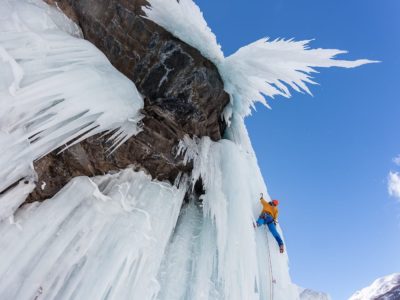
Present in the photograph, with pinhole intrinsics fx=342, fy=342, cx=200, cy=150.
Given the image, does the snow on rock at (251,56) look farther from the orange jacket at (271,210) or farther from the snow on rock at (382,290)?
the snow on rock at (382,290)

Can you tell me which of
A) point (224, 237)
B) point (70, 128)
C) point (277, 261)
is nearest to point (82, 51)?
point (70, 128)

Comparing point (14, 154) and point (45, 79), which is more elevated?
point (45, 79)

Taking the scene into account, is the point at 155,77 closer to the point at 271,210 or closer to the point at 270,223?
the point at 271,210

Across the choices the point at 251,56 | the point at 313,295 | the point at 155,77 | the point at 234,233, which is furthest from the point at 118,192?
the point at 313,295

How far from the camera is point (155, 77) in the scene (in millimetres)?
6500

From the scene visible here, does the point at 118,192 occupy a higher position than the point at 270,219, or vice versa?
the point at 270,219

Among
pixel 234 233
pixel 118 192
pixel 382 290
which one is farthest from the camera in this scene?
pixel 382 290

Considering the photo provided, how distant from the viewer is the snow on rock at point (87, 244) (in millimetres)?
4281

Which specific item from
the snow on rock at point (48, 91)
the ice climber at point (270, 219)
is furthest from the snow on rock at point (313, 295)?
the snow on rock at point (48, 91)

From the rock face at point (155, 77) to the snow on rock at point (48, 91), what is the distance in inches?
13.1

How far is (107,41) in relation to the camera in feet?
21.9

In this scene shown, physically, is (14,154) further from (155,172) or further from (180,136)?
(180,136)

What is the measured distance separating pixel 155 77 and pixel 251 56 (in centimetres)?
194

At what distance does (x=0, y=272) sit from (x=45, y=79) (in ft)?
8.49
